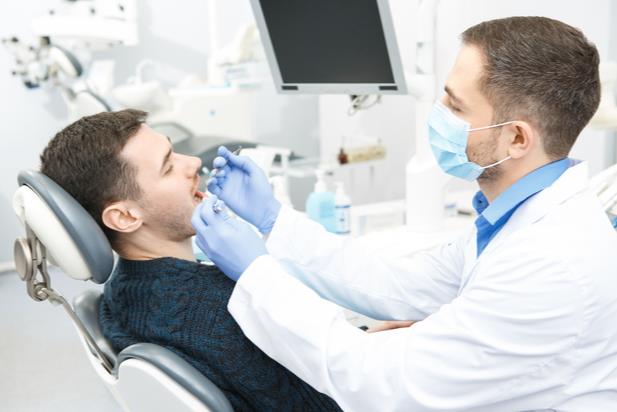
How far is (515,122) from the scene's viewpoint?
112 cm

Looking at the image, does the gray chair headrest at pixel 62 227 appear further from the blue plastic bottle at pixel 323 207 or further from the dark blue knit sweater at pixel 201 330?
the blue plastic bottle at pixel 323 207

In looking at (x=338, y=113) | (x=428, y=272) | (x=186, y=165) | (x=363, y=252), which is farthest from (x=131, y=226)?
(x=338, y=113)

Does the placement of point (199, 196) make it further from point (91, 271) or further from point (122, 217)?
point (91, 271)

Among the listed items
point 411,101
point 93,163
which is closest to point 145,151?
point 93,163

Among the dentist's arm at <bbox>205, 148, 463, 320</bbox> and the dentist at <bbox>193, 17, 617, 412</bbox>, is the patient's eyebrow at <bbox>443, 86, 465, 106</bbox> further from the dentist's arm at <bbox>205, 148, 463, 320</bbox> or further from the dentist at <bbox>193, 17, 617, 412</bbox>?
the dentist's arm at <bbox>205, 148, 463, 320</bbox>

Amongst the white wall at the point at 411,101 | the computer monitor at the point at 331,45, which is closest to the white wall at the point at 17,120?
the white wall at the point at 411,101

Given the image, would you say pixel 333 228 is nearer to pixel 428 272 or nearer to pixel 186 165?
pixel 428 272

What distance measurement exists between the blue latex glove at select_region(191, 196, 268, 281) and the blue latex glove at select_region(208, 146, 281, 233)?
278mm

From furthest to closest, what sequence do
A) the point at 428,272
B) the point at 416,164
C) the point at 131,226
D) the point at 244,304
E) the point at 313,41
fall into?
the point at 416,164 → the point at 313,41 → the point at 428,272 → the point at 131,226 → the point at 244,304

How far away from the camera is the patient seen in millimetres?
1159

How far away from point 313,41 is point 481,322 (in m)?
1.11

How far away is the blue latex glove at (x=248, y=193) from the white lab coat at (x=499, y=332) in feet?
1.21

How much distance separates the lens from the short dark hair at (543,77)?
3.55 feet

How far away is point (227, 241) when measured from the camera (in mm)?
1164
